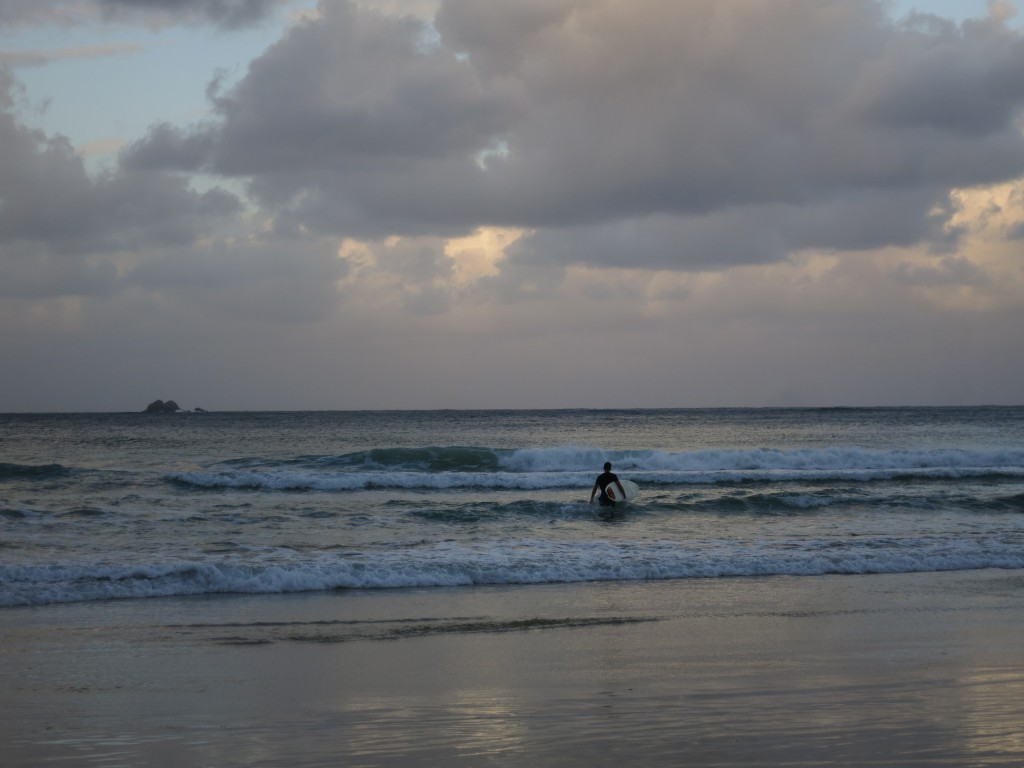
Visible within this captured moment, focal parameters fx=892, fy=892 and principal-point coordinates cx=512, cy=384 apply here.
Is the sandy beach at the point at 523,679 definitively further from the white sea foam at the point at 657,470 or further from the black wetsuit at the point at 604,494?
the white sea foam at the point at 657,470

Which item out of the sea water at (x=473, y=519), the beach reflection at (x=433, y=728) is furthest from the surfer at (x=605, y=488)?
the beach reflection at (x=433, y=728)

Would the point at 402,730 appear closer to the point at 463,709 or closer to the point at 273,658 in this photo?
the point at 463,709

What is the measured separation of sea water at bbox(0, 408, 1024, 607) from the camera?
13.1 m

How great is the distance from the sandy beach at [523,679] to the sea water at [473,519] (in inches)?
50.5

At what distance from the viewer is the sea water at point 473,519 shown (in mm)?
13133

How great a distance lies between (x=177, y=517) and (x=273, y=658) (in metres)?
11.8

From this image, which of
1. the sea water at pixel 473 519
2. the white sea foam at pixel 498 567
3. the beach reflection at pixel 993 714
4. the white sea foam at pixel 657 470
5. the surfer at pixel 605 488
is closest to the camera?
the beach reflection at pixel 993 714

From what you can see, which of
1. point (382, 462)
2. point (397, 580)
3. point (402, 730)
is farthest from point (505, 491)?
point (402, 730)

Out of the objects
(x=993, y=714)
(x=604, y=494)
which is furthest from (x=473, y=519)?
(x=993, y=714)

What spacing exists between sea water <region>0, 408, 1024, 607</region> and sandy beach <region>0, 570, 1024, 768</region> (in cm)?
128

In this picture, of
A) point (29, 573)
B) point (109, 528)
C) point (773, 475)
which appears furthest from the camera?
point (773, 475)

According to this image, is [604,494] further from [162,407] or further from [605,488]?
[162,407]

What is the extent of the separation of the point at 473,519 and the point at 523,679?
12253 mm

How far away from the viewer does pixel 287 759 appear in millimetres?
5887
